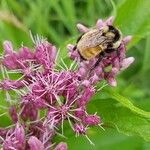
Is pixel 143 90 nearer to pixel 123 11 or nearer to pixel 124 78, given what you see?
pixel 124 78

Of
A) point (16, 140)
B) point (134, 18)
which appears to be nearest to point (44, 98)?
point (16, 140)

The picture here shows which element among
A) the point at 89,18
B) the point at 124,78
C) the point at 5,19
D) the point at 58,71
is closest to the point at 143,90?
the point at 124,78

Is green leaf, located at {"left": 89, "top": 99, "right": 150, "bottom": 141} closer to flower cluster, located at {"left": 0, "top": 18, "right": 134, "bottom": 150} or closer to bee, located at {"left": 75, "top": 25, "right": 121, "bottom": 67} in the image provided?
flower cluster, located at {"left": 0, "top": 18, "right": 134, "bottom": 150}

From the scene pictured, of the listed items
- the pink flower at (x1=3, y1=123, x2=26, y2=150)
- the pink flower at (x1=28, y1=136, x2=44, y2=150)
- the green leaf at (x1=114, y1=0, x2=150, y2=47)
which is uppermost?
the green leaf at (x1=114, y1=0, x2=150, y2=47)

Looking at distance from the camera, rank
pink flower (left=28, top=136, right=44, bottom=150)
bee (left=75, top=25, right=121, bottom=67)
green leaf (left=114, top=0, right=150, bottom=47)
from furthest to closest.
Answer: green leaf (left=114, top=0, right=150, bottom=47) < bee (left=75, top=25, right=121, bottom=67) < pink flower (left=28, top=136, right=44, bottom=150)

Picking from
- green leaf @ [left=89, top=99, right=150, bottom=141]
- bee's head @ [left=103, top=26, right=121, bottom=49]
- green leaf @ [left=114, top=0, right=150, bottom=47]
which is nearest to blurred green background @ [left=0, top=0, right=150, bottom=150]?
green leaf @ [left=114, top=0, right=150, bottom=47]

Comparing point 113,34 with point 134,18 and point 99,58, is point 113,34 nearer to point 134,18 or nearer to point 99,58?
point 99,58
